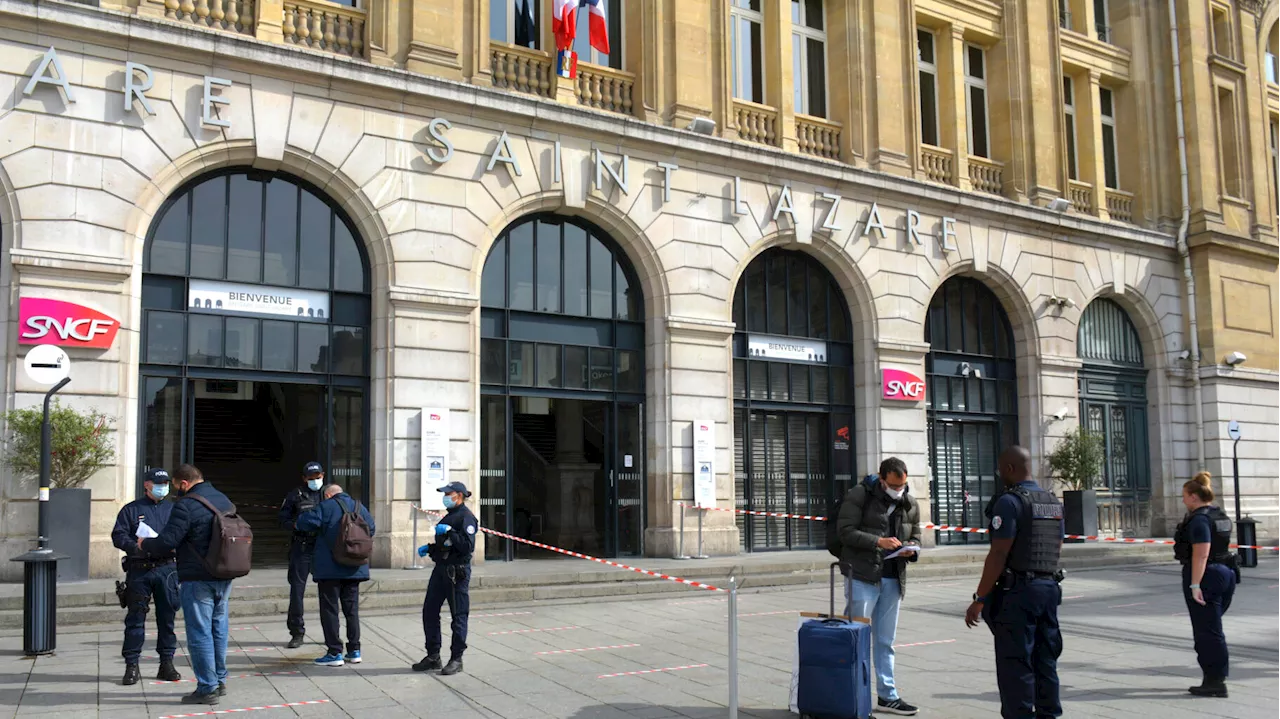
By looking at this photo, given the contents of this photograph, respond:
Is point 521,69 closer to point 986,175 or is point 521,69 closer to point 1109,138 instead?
point 986,175

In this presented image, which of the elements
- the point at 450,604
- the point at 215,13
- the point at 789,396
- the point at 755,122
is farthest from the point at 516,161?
the point at 450,604

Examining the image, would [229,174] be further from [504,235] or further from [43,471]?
[43,471]

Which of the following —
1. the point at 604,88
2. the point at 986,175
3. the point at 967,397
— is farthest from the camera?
the point at 986,175

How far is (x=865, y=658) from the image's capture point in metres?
7.81

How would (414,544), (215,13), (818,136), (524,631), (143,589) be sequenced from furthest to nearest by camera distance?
(818,136)
(414,544)
(215,13)
(524,631)
(143,589)

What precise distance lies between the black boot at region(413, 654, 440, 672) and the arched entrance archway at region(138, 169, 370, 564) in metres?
7.35

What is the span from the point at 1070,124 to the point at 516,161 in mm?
16110

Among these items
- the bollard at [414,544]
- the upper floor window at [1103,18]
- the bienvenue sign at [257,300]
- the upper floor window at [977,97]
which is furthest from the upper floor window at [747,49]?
the upper floor window at [1103,18]

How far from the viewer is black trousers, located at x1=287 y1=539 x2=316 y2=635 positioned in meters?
11.1

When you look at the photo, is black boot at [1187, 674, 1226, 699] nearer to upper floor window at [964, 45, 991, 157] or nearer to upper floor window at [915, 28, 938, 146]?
upper floor window at [915, 28, 938, 146]

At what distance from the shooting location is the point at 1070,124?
27625 mm

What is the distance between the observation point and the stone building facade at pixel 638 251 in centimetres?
1542

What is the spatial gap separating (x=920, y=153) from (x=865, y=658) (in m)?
17.7

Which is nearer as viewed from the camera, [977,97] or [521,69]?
[521,69]
